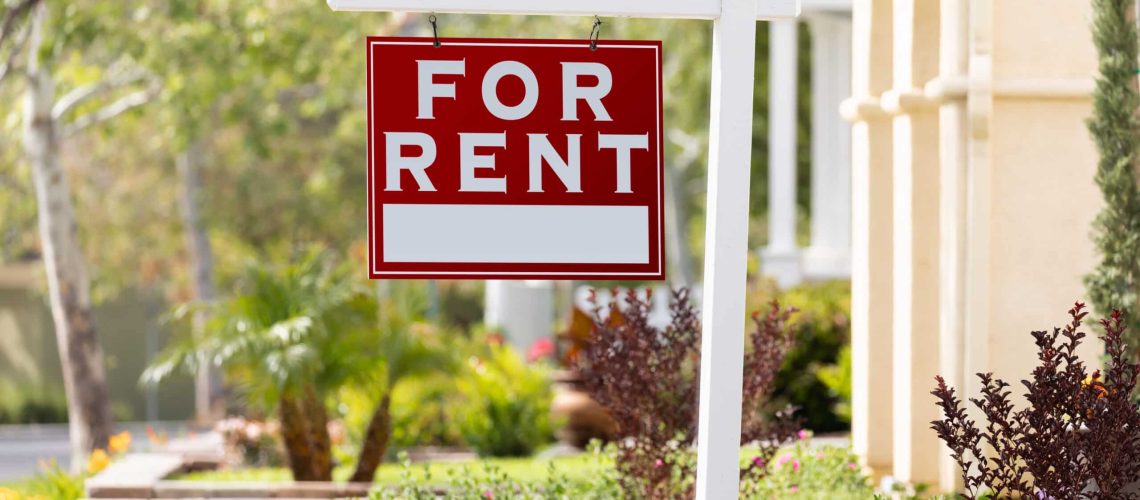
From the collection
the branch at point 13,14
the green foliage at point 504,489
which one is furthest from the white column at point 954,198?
the branch at point 13,14

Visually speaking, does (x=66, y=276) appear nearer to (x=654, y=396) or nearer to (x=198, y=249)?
(x=198, y=249)

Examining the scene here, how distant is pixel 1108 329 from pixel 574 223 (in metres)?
1.97

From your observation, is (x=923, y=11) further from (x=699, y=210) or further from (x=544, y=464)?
(x=699, y=210)

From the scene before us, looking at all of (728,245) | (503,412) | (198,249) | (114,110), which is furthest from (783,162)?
(728,245)

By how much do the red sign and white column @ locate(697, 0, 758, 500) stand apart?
345mm

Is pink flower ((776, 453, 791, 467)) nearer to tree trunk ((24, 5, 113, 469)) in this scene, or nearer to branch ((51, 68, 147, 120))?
tree trunk ((24, 5, 113, 469))

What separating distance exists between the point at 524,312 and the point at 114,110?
19.4 feet

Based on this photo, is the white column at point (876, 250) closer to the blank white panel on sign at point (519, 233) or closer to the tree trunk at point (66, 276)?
the blank white panel on sign at point (519, 233)

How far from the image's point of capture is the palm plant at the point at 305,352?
9531 millimetres

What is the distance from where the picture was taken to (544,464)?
1055cm

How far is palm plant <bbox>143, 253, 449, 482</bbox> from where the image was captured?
31.3ft

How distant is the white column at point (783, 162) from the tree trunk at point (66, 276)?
8.19 meters

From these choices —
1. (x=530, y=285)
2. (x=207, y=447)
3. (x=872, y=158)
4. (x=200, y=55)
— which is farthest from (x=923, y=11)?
(x=530, y=285)

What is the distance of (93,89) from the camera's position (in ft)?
55.7
